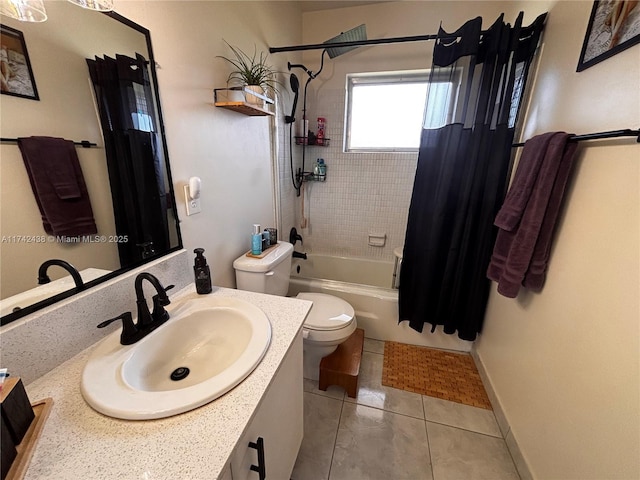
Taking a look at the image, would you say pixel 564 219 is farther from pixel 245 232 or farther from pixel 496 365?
pixel 245 232

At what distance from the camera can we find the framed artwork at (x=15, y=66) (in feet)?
1.90

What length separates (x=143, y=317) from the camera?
815 millimetres

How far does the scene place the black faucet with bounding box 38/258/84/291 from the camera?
2.25ft

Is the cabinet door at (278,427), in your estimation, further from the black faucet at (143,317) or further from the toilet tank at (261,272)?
the toilet tank at (261,272)

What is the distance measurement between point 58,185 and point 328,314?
52.9 inches

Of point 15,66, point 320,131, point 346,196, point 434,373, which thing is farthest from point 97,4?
point 434,373

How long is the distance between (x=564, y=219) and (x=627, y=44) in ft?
1.93

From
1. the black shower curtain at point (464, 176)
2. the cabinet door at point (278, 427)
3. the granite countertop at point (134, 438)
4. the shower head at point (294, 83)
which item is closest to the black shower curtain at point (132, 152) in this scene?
the granite countertop at point (134, 438)

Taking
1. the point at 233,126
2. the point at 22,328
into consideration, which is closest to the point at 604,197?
the point at 233,126

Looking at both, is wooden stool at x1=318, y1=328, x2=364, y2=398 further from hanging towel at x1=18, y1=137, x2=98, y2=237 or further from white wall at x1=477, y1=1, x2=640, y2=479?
hanging towel at x1=18, y1=137, x2=98, y2=237

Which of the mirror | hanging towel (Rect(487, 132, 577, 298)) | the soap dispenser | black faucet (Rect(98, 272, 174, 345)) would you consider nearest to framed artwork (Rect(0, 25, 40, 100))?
the mirror

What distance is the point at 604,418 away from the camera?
795mm

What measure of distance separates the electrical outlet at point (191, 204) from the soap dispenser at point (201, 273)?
0.22 metres

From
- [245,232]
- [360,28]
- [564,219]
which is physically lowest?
[245,232]
